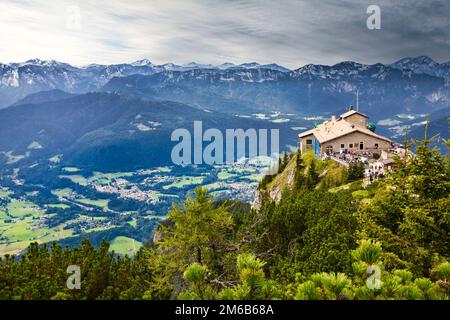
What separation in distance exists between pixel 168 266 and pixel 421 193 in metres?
10.1

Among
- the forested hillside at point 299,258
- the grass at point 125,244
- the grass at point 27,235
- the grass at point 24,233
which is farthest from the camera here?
the grass at point 24,233

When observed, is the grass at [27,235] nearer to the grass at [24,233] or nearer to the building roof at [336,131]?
the grass at [24,233]

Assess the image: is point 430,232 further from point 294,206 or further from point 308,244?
point 294,206

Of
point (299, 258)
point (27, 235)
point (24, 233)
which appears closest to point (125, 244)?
point (27, 235)

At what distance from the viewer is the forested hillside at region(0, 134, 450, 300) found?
273 inches

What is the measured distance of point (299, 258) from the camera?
60.3 feet

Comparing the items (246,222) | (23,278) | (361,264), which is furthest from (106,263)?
(246,222)

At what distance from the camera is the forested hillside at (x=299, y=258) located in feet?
22.7

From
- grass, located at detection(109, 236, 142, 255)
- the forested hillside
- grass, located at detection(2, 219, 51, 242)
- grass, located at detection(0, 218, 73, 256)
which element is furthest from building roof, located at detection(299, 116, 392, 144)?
grass, located at detection(2, 219, 51, 242)

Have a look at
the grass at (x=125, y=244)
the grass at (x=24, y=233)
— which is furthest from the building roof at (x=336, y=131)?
the grass at (x=24, y=233)

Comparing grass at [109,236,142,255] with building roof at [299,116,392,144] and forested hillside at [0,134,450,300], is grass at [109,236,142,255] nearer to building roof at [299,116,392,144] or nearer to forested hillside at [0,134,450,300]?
building roof at [299,116,392,144]

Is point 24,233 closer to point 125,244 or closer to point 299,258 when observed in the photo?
point 125,244

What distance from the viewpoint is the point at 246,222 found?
28.2 meters

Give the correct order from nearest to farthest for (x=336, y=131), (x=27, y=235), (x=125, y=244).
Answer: (x=336, y=131) < (x=125, y=244) < (x=27, y=235)
